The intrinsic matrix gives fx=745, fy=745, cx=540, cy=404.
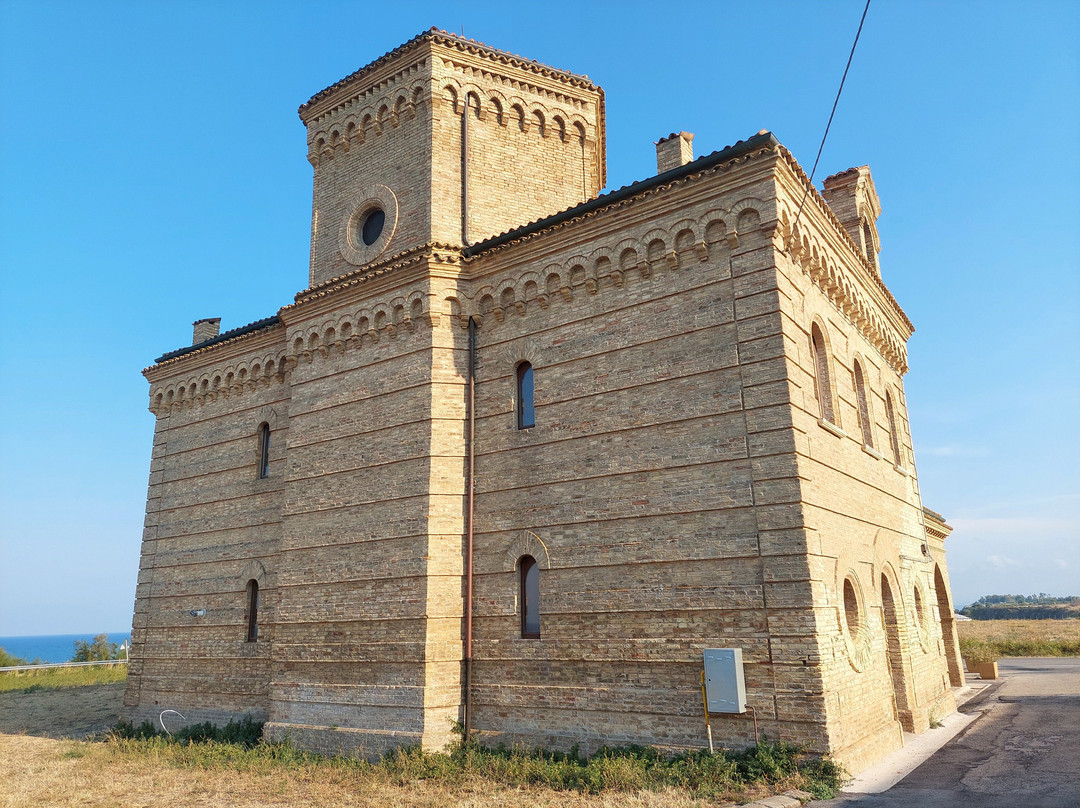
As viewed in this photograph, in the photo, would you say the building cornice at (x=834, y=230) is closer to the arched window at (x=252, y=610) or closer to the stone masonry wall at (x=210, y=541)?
the stone masonry wall at (x=210, y=541)

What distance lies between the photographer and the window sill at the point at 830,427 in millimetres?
11102

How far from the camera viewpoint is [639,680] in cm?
1027

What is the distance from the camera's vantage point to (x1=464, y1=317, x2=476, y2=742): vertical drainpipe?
11766 mm

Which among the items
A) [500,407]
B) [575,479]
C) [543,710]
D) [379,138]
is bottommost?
[543,710]

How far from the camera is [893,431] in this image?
16.4 m

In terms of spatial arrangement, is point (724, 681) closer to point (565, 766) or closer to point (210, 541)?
point (565, 766)

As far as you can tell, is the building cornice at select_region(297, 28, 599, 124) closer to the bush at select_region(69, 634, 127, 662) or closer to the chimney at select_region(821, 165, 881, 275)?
the chimney at select_region(821, 165, 881, 275)

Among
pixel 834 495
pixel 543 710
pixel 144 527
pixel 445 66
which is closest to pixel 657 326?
pixel 834 495

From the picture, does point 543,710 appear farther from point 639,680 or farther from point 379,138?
point 379,138

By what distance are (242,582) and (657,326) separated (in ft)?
34.6

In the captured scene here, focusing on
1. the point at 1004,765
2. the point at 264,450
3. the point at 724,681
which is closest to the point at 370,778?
the point at 724,681

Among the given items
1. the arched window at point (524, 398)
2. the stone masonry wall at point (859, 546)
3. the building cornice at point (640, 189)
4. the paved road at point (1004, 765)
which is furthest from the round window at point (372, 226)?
the paved road at point (1004, 765)

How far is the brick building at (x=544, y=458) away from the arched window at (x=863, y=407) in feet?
0.17

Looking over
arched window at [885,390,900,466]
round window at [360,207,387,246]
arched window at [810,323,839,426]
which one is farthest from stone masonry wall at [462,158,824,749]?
arched window at [885,390,900,466]
